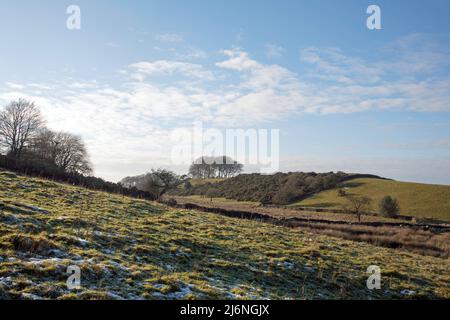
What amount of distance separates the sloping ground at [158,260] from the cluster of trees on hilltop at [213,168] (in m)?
144

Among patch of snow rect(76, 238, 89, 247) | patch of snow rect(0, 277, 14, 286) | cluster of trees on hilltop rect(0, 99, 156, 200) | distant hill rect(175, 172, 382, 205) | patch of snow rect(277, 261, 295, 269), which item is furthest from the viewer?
distant hill rect(175, 172, 382, 205)

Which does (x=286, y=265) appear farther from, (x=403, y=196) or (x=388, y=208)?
(x=403, y=196)

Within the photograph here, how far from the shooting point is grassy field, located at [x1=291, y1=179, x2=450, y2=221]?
251 ft

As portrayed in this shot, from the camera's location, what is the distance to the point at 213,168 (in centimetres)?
16812

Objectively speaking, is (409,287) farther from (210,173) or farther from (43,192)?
(210,173)

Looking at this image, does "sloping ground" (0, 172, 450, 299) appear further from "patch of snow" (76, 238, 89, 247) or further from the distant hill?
the distant hill

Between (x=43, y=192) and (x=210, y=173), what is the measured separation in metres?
149

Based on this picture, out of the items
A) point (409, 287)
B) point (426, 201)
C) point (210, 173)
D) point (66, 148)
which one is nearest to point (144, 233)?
point (409, 287)

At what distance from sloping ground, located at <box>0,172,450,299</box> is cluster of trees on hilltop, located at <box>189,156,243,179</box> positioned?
144 metres

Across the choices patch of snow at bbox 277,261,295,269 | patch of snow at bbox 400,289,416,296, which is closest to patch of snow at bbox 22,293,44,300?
patch of snow at bbox 277,261,295,269

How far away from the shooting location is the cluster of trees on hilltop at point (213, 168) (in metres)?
167

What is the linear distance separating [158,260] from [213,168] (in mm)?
155447

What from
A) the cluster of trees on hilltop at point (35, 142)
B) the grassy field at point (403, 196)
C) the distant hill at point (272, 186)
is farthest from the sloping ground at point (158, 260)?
the distant hill at point (272, 186)

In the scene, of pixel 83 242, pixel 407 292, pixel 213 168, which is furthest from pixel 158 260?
pixel 213 168
